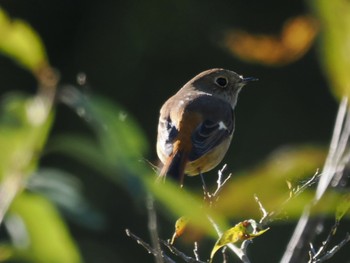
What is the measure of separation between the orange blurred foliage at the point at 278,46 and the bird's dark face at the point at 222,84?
12.1ft

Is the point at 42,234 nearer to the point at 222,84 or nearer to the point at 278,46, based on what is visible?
the point at 278,46

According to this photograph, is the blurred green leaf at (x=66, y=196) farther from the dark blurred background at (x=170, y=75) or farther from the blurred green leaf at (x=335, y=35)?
the dark blurred background at (x=170, y=75)

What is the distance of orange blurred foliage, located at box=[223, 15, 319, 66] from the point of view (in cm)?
118

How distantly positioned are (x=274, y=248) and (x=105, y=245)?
142cm

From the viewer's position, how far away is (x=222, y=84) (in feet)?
16.7

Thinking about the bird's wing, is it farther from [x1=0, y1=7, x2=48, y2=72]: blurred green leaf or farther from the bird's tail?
[x1=0, y1=7, x2=48, y2=72]: blurred green leaf

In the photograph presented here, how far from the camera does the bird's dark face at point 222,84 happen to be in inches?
200

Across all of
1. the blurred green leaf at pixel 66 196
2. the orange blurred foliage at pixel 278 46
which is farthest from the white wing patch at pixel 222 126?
the blurred green leaf at pixel 66 196

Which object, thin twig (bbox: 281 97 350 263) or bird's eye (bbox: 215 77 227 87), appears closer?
thin twig (bbox: 281 97 350 263)

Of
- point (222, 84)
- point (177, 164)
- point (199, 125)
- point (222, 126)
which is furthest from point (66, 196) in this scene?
point (222, 84)

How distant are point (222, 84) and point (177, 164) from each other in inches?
63.4

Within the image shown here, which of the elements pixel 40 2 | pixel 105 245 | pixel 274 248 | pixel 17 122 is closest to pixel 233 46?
pixel 17 122

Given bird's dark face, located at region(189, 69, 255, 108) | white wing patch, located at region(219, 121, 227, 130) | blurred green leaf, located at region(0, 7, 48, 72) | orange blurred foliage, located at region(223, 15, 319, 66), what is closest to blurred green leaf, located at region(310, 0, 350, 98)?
orange blurred foliage, located at region(223, 15, 319, 66)

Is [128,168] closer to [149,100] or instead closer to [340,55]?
[340,55]
